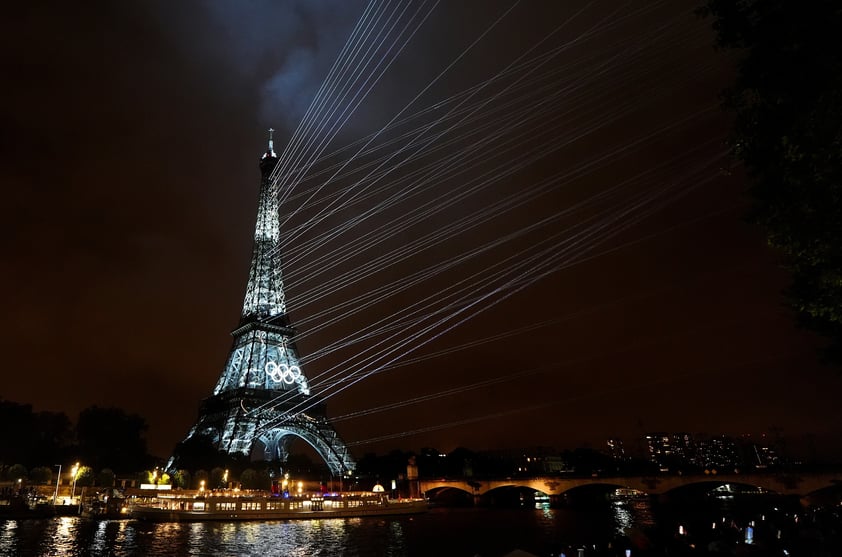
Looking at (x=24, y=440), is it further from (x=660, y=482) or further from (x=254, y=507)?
(x=660, y=482)

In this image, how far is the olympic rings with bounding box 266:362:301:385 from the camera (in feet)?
235

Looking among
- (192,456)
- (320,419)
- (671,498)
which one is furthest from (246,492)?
(671,498)

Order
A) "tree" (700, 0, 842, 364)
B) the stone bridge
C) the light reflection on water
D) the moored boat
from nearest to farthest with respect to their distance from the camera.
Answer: "tree" (700, 0, 842, 364), the light reflection on water, the moored boat, the stone bridge

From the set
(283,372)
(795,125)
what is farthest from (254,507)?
(795,125)

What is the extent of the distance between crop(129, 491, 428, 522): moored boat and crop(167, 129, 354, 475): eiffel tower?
32.8 feet

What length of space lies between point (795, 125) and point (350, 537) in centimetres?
3662

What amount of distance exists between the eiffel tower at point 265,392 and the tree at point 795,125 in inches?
2446

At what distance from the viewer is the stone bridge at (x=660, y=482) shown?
59812 mm

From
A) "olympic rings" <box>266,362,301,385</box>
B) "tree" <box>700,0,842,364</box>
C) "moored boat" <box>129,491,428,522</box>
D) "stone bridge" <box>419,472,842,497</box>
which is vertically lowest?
"stone bridge" <box>419,472,842,497</box>

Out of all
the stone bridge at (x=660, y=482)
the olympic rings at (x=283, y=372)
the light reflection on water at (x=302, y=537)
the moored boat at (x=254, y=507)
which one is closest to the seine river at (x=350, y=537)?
the light reflection on water at (x=302, y=537)

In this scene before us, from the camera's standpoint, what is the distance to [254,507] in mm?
51875

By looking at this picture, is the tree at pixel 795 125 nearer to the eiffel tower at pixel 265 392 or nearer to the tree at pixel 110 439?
the eiffel tower at pixel 265 392

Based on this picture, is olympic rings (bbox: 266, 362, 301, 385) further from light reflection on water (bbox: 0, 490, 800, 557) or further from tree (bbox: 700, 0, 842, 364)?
tree (bbox: 700, 0, 842, 364)

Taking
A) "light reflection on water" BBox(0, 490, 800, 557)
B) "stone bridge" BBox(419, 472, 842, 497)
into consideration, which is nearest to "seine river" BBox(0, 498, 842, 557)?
"light reflection on water" BBox(0, 490, 800, 557)
